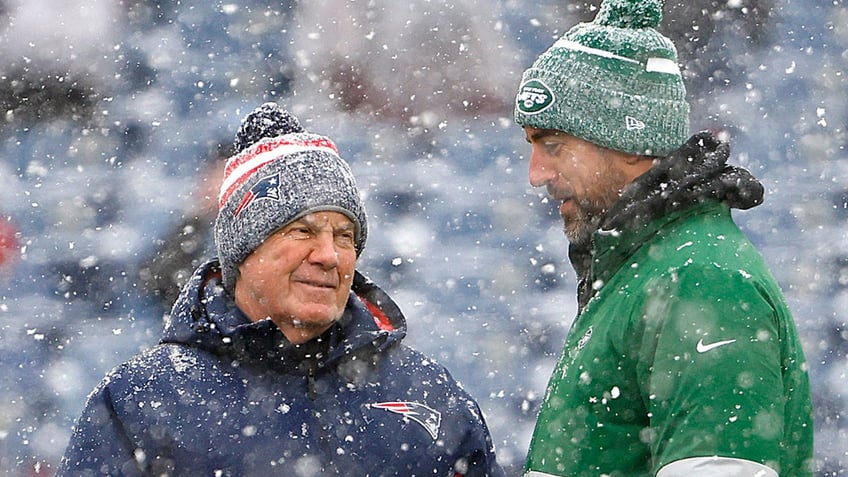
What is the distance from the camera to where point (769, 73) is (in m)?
4.40

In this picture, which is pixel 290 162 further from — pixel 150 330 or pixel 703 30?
pixel 703 30

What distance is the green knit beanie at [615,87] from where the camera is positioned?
7.88 feet

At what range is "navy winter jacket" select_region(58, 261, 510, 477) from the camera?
244cm

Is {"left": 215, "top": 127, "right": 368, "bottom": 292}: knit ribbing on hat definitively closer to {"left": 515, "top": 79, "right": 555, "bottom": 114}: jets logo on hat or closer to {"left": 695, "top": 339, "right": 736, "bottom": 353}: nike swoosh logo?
{"left": 515, "top": 79, "right": 555, "bottom": 114}: jets logo on hat

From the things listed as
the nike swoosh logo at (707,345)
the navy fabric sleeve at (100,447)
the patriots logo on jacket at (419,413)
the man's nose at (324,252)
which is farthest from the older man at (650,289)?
the navy fabric sleeve at (100,447)

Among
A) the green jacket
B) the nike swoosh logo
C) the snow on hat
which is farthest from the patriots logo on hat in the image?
the nike swoosh logo

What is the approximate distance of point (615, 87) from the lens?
2.49 meters

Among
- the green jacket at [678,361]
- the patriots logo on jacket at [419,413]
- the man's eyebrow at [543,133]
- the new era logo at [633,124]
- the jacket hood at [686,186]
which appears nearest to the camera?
the green jacket at [678,361]

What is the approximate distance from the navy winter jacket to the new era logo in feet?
2.34

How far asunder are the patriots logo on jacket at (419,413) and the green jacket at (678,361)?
34 centimetres

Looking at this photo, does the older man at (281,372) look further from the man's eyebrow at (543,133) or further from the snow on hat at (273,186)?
the man's eyebrow at (543,133)

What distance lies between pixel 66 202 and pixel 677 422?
9.63ft

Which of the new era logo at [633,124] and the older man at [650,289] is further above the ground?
the new era logo at [633,124]

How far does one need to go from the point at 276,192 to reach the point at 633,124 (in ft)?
2.55
